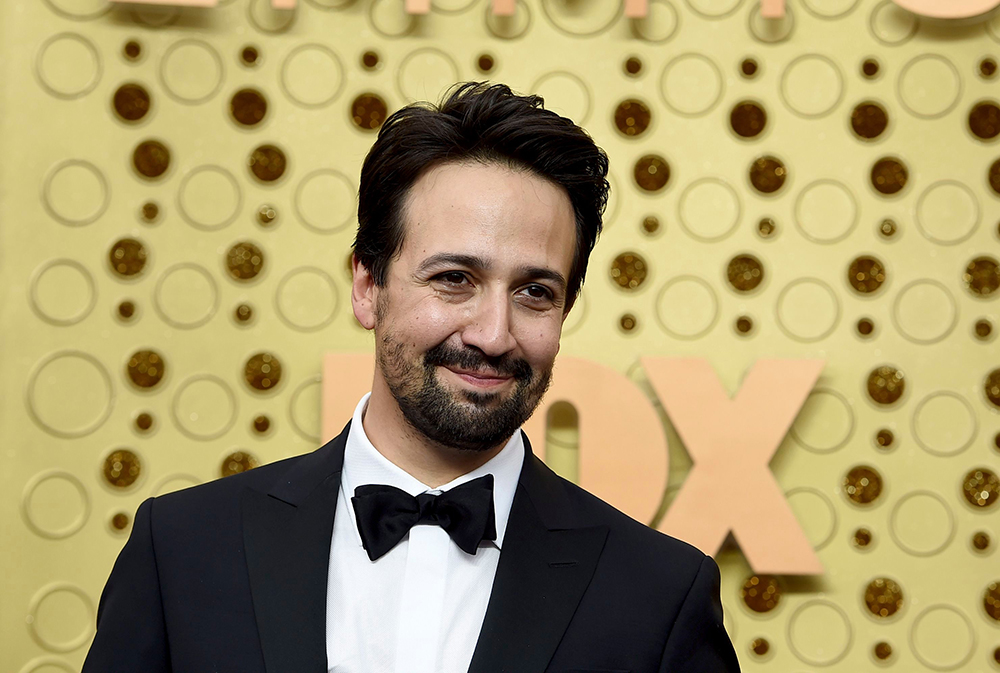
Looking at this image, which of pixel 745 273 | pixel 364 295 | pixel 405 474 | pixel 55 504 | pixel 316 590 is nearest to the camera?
pixel 316 590

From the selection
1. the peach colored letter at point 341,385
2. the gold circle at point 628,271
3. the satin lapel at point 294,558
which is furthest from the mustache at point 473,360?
the gold circle at point 628,271

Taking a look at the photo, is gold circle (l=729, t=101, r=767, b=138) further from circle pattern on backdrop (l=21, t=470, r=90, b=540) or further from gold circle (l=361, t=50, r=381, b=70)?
circle pattern on backdrop (l=21, t=470, r=90, b=540)

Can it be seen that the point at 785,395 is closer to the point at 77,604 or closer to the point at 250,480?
the point at 250,480

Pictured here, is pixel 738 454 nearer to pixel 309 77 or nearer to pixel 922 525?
pixel 922 525

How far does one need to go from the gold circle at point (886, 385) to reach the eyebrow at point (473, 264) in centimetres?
118

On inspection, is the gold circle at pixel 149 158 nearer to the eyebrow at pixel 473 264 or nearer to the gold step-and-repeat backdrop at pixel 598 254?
the gold step-and-repeat backdrop at pixel 598 254

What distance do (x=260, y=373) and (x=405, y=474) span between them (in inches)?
37.2

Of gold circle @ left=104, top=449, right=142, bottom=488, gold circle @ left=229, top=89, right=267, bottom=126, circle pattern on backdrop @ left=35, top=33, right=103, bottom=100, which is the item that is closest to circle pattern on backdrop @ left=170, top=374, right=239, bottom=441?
gold circle @ left=104, top=449, right=142, bottom=488

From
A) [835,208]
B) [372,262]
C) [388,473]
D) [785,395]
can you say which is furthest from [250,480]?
[835,208]

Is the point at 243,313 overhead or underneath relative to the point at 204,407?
overhead

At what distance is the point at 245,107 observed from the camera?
2.22m

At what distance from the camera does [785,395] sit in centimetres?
216

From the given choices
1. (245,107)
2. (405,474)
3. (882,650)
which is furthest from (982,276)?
(245,107)

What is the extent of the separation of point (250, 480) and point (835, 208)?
4.85 feet
